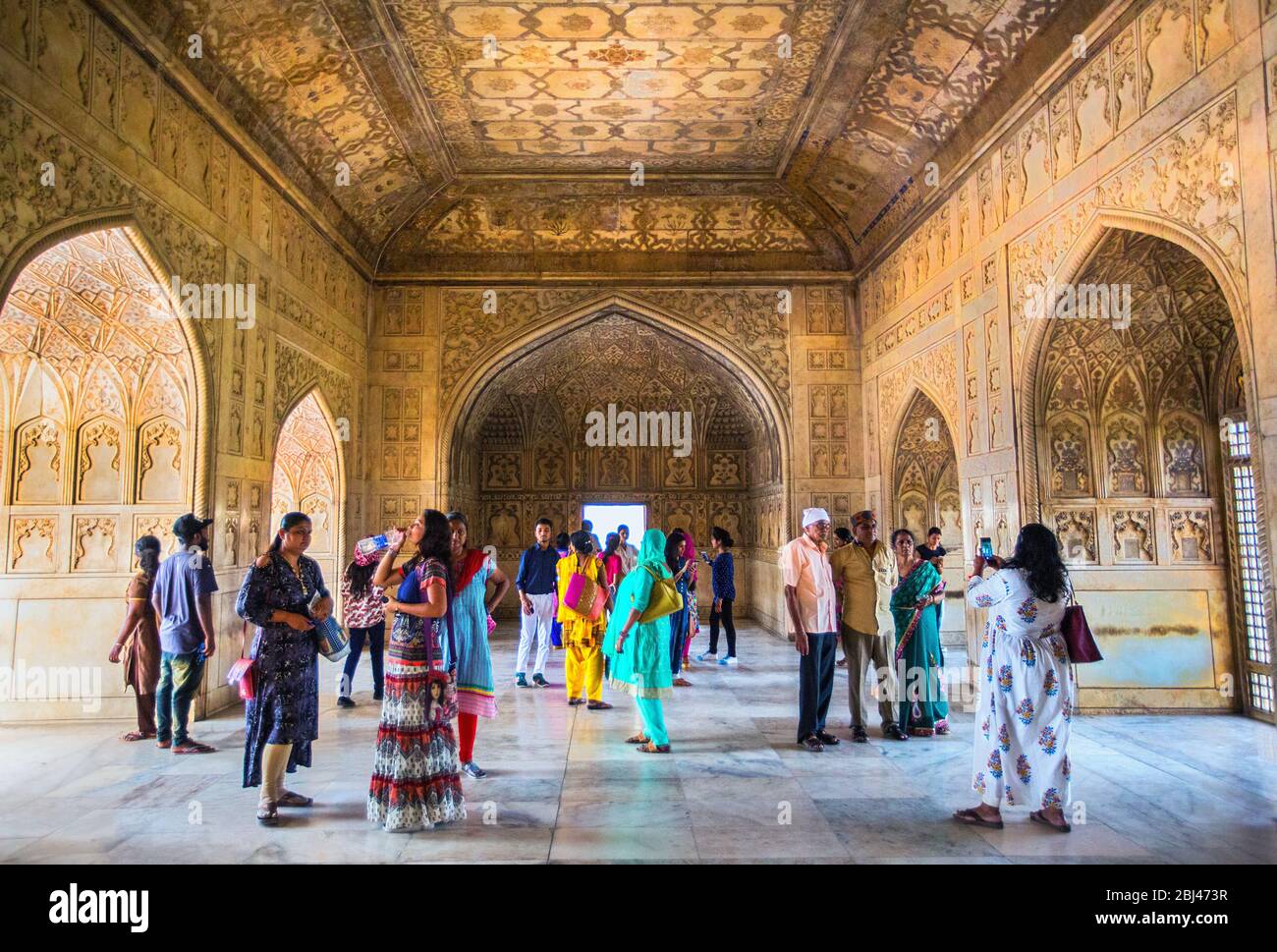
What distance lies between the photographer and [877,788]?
492 centimetres

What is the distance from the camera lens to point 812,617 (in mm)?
5750

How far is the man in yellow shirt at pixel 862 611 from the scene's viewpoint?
603 centimetres

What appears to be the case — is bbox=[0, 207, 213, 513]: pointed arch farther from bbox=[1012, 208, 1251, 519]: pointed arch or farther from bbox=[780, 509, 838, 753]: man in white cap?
bbox=[1012, 208, 1251, 519]: pointed arch

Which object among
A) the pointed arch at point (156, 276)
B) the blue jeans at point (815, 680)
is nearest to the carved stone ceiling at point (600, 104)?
the pointed arch at point (156, 276)

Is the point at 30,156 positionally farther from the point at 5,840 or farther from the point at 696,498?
the point at 696,498

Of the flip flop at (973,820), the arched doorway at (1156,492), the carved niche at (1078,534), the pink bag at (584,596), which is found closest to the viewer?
the flip flop at (973,820)

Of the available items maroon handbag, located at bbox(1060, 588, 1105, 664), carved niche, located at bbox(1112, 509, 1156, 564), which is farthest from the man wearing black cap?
carved niche, located at bbox(1112, 509, 1156, 564)

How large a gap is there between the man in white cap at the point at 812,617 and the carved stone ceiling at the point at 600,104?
4970 mm

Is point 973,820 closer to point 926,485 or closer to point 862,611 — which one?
point 862,611

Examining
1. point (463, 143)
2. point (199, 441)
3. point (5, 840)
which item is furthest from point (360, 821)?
point (463, 143)

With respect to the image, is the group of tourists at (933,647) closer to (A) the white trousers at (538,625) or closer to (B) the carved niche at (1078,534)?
(B) the carved niche at (1078,534)

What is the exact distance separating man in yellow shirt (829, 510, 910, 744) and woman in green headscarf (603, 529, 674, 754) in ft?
4.72

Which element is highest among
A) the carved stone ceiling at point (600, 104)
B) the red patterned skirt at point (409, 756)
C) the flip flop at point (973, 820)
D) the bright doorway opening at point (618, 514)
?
the carved stone ceiling at point (600, 104)
